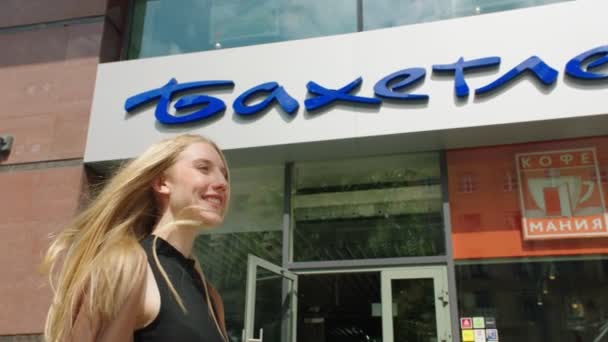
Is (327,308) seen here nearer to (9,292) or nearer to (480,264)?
(480,264)

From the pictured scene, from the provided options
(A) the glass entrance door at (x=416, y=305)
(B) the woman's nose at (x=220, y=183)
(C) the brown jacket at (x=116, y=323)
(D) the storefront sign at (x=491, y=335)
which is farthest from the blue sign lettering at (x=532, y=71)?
(C) the brown jacket at (x=116, y=323)

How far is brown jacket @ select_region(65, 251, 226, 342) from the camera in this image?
0.99m

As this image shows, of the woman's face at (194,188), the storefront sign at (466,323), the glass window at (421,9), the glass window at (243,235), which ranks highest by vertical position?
the glass window at (421,9)

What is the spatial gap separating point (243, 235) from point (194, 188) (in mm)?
5386

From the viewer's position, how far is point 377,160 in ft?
21.3

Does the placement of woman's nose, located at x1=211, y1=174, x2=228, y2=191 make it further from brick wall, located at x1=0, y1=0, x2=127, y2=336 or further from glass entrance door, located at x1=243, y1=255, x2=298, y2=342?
brick wall, located at x1=0, y1=0, x2=127, y2=336

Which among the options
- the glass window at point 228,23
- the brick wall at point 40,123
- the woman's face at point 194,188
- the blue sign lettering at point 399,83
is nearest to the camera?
the woman's face at point 194,188

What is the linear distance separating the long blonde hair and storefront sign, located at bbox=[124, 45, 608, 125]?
473 centimetres

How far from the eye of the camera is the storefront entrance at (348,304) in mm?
5621

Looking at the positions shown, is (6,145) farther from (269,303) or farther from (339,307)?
(339,307)

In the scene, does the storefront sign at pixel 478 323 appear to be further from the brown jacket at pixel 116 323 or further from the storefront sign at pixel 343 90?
the brown jacket at pixel 116 323

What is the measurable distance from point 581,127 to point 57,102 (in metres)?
6.27

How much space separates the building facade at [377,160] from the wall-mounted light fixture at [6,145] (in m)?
0.10

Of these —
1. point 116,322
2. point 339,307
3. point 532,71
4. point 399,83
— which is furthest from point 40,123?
point 116,322
